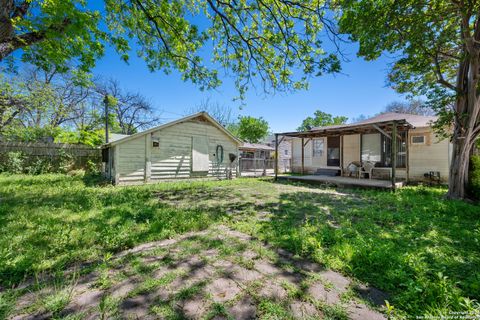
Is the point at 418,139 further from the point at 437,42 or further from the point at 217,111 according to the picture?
the point at 217,111

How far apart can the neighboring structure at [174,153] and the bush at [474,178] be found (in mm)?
9584

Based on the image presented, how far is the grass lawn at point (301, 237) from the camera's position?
185 cm

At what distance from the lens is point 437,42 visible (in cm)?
521

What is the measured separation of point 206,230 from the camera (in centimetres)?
352

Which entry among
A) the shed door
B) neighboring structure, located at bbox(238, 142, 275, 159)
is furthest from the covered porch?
neighboring structure, located at bbox(238, 142, 275, 159)

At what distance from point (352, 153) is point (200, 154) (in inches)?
356

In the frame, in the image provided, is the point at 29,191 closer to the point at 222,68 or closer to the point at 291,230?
the point at 222,68

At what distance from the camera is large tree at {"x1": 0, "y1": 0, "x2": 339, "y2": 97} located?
4527 mm

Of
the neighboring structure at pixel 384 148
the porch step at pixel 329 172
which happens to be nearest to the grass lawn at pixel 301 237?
the neighboring structure at pixel 384 148

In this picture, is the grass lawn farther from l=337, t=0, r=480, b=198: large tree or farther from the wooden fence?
the wooden fence

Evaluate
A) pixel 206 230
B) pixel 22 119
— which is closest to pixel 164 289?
pixel 206 230

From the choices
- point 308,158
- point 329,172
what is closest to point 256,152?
point 308,158

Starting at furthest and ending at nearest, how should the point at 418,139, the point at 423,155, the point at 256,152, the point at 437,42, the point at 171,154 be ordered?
the point at 256,152, the point at 171,154, the point at 418,139, the point at 423,155, the point at 437,42

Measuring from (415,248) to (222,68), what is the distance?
21.2ft
